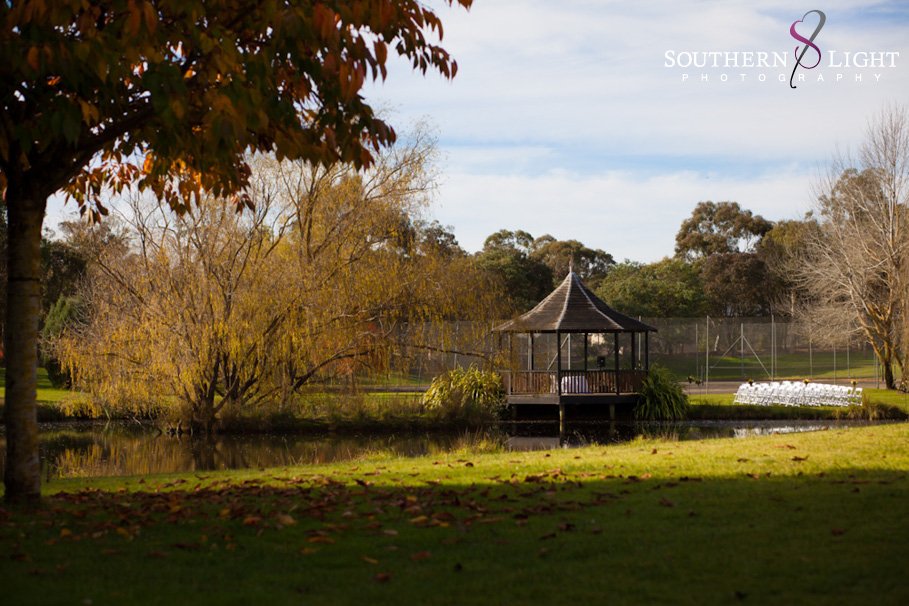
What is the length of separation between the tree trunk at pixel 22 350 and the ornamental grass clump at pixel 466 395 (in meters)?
17.0

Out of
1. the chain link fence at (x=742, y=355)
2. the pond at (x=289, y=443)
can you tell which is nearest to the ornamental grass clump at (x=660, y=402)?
the pond at (x=289, y=443)

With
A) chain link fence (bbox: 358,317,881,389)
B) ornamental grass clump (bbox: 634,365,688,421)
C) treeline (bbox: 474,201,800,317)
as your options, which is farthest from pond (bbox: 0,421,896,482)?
treeline (bbox: 474,201,800,317)

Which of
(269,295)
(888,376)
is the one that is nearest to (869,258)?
(888,376)

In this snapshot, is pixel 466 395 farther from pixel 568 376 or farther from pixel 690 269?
pixel 690 269

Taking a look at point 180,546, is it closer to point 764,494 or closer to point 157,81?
point 157,81

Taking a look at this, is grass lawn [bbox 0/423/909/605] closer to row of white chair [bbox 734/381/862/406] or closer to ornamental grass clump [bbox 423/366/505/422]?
ornamental grass clump [bbox 423/366/505/422]

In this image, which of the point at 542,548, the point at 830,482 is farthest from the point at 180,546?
the point at 830,482

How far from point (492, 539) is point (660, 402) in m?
21.3

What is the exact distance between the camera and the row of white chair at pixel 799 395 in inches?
1045

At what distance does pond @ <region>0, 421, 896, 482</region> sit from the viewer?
17.5m

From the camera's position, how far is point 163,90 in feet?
21.1

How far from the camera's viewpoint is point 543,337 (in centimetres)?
4303

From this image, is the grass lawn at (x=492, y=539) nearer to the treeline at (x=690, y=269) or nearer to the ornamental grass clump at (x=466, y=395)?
the ornamental grass clump at (x=466, y=395)

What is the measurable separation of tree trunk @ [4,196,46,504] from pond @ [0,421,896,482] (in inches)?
319
